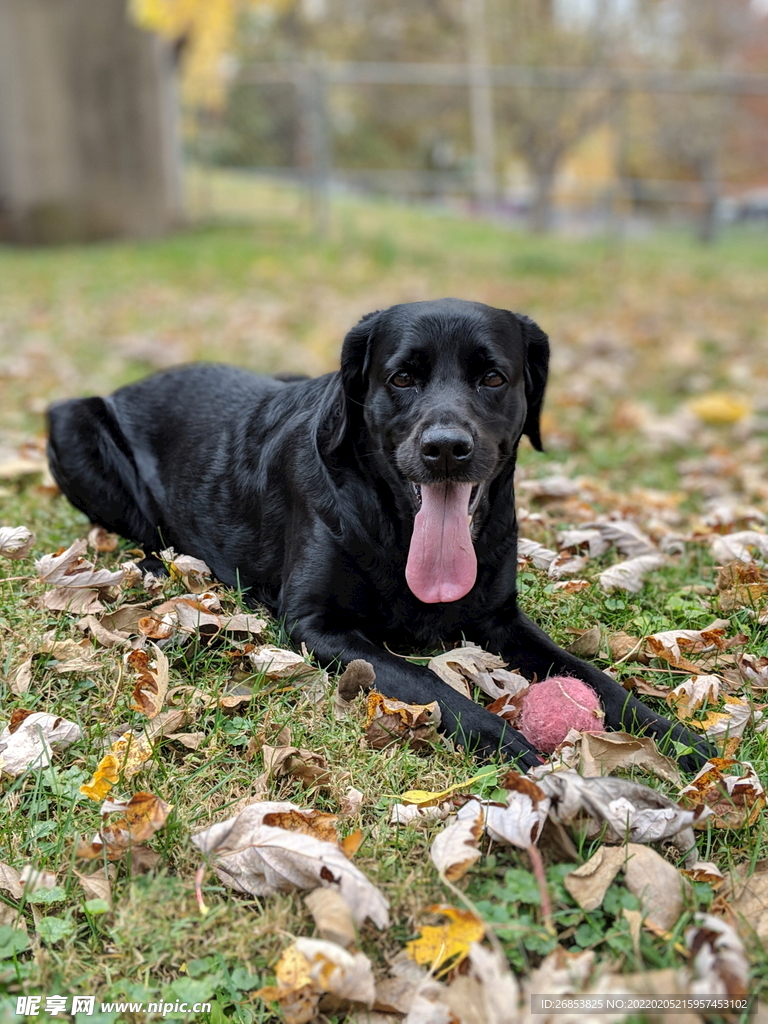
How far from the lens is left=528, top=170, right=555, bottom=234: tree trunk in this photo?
849 inches

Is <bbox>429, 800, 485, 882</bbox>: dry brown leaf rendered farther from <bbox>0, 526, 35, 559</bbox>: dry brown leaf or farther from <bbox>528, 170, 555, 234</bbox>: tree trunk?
<bbox>528, 170, 555, 234</bbox>: tree trunk

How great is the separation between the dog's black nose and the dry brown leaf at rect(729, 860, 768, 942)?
1295 mm

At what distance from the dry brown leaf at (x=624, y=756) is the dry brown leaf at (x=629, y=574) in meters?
1.16

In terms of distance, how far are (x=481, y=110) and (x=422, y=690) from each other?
103 ft

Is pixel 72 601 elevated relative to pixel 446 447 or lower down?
lower down

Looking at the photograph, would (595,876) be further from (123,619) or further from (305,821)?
(123,619)

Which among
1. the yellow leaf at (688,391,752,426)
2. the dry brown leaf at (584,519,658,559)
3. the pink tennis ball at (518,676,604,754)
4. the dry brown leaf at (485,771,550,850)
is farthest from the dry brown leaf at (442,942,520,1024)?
the yellow leaf at (688,391,752,426)

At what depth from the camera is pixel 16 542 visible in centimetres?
356

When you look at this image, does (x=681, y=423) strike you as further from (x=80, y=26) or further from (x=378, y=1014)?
(x=80, y=26)

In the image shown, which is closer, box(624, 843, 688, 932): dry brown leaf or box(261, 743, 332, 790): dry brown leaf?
box(624, 843, 688, 932): dry brown leaf

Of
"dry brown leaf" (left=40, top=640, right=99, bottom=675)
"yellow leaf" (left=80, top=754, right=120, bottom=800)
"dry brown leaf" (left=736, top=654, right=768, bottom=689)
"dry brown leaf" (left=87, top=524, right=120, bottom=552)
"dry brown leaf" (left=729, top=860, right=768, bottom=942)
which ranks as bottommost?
"dry brown leaf" (left=729, top=860, right=768, bottom=942)

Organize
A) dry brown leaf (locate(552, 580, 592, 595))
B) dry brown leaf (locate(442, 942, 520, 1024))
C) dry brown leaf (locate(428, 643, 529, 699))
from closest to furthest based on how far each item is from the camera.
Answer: dry brown leaf (locate(442, 942, 520, 1024)) → dry brown leaf (locate(428, 643, 529, 699)) → dry brown leaf (locate(552, 580, 592, 595))

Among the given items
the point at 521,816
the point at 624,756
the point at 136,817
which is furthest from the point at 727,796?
the point at 136,817

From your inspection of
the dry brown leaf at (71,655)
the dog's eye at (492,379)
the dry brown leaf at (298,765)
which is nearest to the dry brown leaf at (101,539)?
the dry brown leaf at (71,655)
